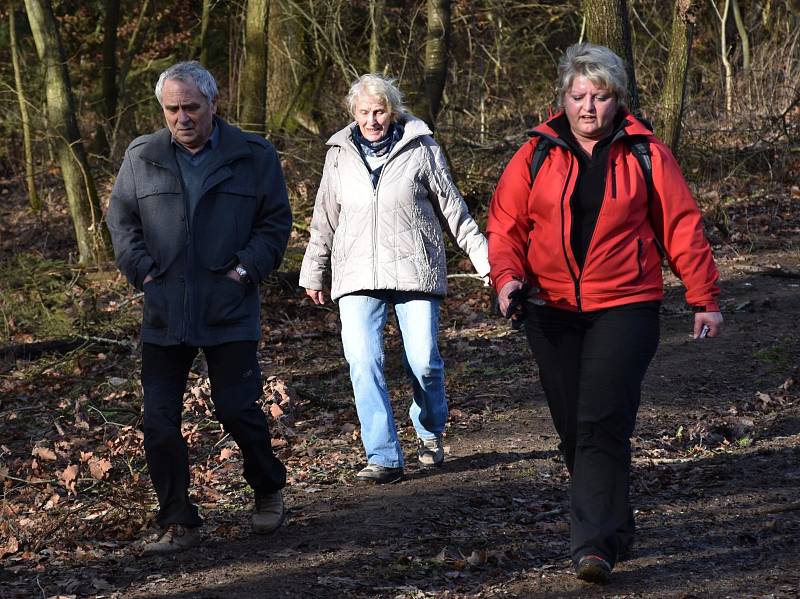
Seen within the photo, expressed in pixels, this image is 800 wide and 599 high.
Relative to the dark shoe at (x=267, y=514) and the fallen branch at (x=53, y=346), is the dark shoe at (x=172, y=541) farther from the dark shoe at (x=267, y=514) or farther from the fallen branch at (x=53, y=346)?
the fallen branch at (x=53, y=346)

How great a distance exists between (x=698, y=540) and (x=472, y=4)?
574 inches

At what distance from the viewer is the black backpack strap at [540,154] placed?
4.43 metres

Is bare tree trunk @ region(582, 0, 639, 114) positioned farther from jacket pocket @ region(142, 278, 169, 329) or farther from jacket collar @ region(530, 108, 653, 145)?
jacket pocket @ region(142, 278, 169, 329)

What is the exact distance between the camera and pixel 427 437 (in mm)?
6395

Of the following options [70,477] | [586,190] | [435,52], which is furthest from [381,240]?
[435,52]

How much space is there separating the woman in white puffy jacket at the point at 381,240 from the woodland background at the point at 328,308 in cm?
63

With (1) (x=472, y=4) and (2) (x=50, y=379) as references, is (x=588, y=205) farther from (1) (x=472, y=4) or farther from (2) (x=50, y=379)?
(1) (x=472, y=4)

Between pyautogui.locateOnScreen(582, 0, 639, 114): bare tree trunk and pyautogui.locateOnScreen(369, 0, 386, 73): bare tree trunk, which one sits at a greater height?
pyautogui.locateOnScreen(369, 0, 386, 73): bare tree trunk

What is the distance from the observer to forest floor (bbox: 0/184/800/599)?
4750 mm

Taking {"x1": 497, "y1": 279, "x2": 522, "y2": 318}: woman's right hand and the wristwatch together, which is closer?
{"x1": 497, "y1": 279, "x2": 522, "y2": 318}: woman's right hand

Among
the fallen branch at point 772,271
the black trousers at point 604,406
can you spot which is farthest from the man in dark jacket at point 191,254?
the fallen branch at point 772,271

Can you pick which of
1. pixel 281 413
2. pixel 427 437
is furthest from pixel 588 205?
pixel 281 413

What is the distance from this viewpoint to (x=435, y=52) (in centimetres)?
1305

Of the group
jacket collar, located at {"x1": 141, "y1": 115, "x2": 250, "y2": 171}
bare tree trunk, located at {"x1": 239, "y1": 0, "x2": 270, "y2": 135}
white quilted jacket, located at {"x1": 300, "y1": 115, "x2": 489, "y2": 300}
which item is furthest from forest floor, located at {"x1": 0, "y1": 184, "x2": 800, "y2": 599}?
bare tree trunk, located at {"x1": 239, "y1": 0, "x2": 270, "y2": 135}
